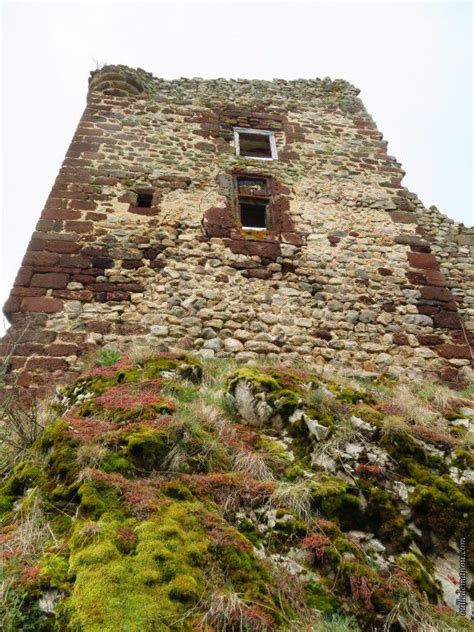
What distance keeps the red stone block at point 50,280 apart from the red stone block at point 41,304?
0.21 m

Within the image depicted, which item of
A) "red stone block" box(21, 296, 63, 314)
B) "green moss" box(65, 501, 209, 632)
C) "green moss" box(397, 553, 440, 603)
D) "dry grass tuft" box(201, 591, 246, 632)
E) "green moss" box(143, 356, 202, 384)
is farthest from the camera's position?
"red stone block" box(21, 296, 63, 314)

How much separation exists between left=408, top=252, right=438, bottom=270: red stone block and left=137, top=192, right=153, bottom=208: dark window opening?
167 inches

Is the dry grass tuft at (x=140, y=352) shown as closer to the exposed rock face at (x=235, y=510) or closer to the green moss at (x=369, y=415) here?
the exposed rock face at (x=235, y=510)

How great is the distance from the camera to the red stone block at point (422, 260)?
7.68 meters

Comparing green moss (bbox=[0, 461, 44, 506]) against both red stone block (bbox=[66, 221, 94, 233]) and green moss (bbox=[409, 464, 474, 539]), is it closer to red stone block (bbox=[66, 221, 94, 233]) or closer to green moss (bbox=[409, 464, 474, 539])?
Answer: green moss (bbox=[409, 464, 474, 539])

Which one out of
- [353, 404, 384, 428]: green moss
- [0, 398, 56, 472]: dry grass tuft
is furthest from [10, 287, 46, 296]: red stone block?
[353, 404, 384, 428]: green moss

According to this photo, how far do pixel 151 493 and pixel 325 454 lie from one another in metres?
1.38

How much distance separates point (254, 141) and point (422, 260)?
400 cm

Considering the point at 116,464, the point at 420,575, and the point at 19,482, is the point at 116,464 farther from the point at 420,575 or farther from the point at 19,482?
the point at 420,575

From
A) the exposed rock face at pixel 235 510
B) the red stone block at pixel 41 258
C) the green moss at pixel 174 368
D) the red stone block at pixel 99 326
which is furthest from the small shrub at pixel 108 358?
the red stone block at pixel 41 258

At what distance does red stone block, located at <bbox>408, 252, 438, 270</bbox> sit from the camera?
7.68 metres

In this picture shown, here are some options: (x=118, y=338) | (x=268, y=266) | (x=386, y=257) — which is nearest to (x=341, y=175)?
(x=386, y=257)

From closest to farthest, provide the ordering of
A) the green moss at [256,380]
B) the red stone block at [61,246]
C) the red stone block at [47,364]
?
the green moss at [256,380]
the red stone block at [47,364]
the red stone block at [61,246]

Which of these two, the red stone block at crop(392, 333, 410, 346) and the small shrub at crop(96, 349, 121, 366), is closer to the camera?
the small shrub at crop(96, 349, 121, 366)
